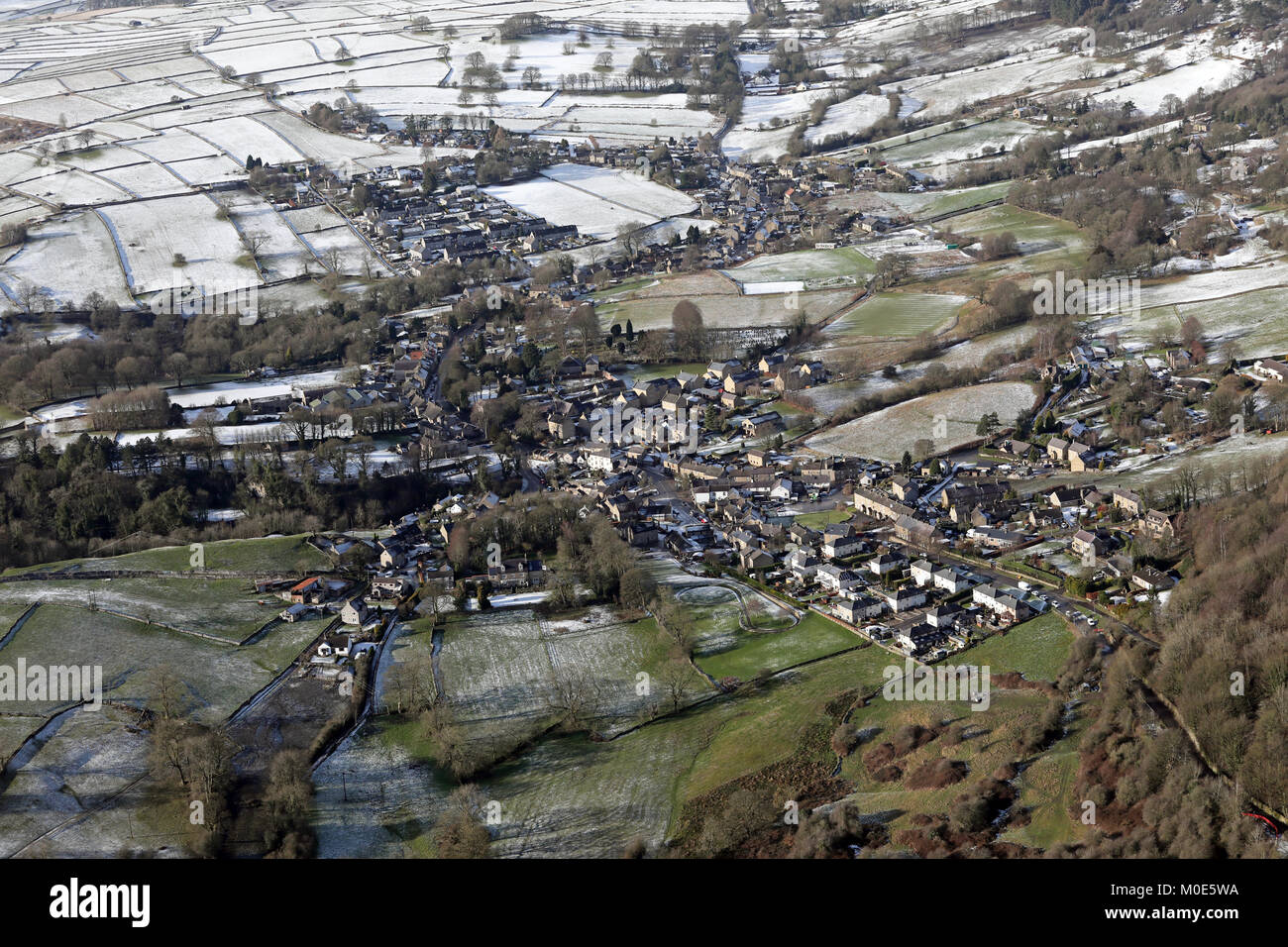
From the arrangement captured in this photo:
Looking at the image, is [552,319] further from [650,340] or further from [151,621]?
[151,621]

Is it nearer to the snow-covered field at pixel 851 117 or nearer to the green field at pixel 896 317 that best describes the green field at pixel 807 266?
the green field at pixel 896 317

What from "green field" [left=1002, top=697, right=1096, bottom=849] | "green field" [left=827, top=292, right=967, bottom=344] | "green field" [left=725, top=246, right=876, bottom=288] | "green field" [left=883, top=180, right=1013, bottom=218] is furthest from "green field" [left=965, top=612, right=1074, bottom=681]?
"green field" [left=883, top=180, right=1013, bottom=218]

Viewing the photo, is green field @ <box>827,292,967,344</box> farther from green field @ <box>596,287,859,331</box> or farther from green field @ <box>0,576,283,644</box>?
green field @ <box>0,576,283,644</box>

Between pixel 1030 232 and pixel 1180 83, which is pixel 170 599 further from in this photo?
pixel 1180 83

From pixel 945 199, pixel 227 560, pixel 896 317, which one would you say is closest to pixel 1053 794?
pixel 227 560

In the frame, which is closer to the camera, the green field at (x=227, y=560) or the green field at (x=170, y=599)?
the green field at (x=170, y=599)

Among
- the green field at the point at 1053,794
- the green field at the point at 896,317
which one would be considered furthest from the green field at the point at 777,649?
the green field at the point at 896,317

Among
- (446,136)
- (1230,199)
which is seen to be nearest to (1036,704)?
(1230,199)

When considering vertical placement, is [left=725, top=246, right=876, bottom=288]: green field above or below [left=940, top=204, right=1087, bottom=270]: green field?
below
